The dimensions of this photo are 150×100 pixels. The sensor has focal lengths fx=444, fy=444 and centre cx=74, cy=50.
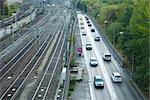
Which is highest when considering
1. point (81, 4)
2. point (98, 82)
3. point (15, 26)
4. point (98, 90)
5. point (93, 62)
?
point (81, 4)

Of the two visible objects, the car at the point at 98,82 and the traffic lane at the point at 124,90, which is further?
the car at the point at 98,82

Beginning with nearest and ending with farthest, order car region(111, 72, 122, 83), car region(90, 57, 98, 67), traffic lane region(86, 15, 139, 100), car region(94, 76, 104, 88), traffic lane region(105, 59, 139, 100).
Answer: traffic lane region(105, 59, 139, 100) → traffic lane region(86, 15, 139, 100) → car region(94, 76, 104, 88) → car region(111, 72, 122, 83) → car region(90, 57, 98, 67)

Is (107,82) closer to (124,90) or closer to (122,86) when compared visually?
(122,86)

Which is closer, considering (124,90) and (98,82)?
(124,90)

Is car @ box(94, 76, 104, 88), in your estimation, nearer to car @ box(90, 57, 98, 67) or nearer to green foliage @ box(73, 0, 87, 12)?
car @ box(90, 57, 98, 67)

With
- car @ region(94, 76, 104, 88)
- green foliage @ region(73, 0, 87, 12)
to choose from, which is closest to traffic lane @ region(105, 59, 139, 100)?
car @ region(94, 76, 104, 88)

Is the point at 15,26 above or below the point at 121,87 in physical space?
above

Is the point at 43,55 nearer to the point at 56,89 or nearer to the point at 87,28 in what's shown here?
the point at 56,89

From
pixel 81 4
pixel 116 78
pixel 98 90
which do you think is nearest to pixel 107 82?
pixel 116 78

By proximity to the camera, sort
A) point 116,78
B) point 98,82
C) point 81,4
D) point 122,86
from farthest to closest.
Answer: point 81,4, point 116,78, point 122,86, point 98,82

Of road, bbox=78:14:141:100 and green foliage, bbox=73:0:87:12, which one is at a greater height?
green foliage, bbox=73:0:87:12

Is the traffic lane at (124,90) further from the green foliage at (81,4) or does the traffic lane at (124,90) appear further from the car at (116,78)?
the green foliage at (81,4)

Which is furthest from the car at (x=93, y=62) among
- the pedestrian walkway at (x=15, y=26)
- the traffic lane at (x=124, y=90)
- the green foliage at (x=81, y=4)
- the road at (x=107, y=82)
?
the green foliage at (x=81, y=4)
